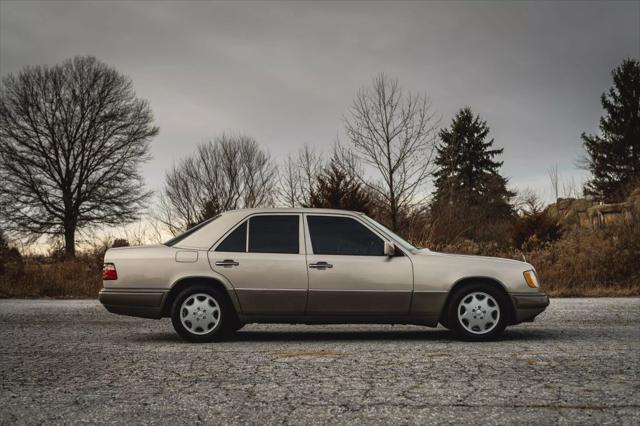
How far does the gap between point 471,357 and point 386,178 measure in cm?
1495

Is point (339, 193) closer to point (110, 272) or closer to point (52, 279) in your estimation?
point (52, 279)

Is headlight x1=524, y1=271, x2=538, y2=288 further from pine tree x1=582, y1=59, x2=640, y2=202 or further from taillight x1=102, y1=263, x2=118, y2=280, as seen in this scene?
pine tree x1=582, y1=59, x2=640, y2=202

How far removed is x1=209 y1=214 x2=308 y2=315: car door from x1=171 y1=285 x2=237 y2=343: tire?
0.80ft

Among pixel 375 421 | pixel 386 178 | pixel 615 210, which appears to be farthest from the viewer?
pixel 615 210

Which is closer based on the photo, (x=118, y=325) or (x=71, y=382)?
(x=71, y=382)

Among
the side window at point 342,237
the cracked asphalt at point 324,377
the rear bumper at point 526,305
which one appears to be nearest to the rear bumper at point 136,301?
the cracked asphalt at point 324,377

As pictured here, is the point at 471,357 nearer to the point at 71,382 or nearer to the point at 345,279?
the point at 345,279

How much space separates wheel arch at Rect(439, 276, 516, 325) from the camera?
6816 mm

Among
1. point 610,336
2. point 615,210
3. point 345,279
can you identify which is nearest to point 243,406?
point 345,279

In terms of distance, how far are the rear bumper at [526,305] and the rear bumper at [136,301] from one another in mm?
3992

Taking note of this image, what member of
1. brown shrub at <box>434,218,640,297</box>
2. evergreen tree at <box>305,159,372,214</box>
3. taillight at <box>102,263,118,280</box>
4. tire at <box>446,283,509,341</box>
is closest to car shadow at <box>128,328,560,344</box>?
tire at <box>446,283,509,341</box>

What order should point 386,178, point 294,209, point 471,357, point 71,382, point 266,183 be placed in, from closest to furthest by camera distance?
point 71,382 → point 471,357 → point 294,209 → point 386,178 → point 266,183

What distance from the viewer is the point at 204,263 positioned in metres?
6.93

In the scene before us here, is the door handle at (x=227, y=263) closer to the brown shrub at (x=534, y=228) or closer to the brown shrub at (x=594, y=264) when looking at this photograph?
the brown shrub at (x=594, y=264)
